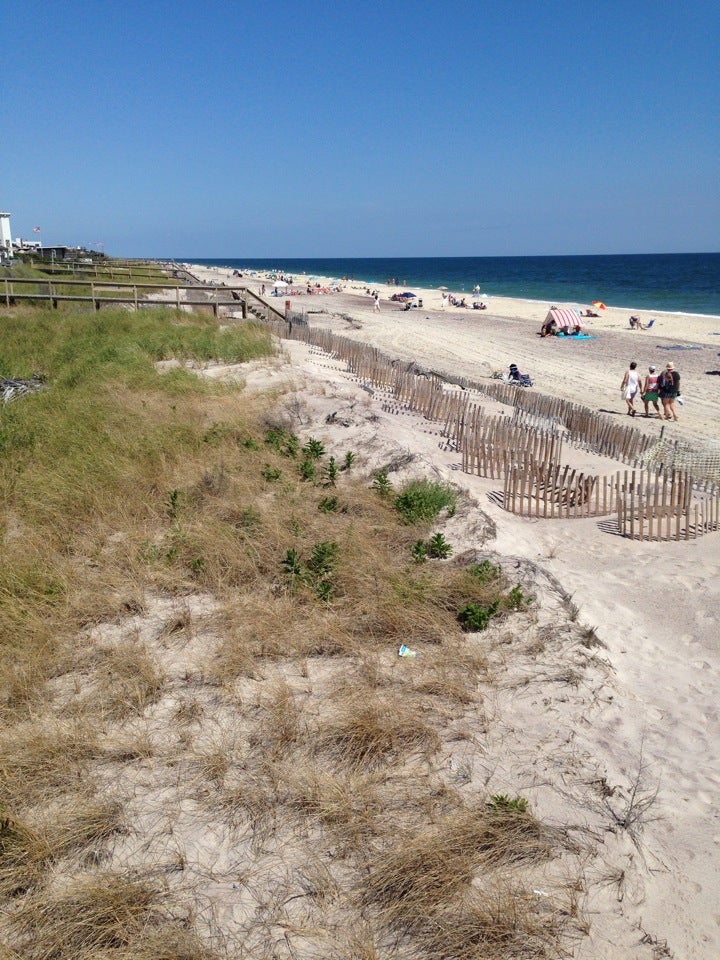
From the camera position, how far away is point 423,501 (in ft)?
23.3

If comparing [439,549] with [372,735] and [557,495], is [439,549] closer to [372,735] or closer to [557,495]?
[372,735]

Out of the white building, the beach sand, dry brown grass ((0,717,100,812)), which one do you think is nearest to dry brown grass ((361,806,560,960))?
Answer: the beach sand

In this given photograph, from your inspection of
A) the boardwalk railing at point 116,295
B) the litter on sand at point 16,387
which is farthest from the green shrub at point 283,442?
the boardwalk railing at point 116,295

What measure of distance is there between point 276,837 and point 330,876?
338mm

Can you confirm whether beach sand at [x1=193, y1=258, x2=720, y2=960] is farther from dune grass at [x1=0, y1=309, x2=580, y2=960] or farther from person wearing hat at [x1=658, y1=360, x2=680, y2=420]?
person wearing hat at [x1=658, y1=360, x2=680, y2=420]

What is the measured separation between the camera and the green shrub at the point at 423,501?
6871mm

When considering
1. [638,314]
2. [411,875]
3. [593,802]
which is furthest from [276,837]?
[638,314]

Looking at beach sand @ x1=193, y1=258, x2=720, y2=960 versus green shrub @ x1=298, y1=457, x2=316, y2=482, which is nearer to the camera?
beach sand @ x1=193, y1=258, x2=720, y2=960

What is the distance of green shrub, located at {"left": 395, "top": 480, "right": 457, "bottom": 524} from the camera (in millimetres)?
6871

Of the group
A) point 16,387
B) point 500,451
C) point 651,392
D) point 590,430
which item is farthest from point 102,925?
point 651,392

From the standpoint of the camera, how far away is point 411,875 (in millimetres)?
2869

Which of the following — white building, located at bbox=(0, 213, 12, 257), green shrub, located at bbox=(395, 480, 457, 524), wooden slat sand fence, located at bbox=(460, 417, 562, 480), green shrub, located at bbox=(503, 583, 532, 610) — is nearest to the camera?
green shrub, located at bbox=(503, 583, 532, 610)

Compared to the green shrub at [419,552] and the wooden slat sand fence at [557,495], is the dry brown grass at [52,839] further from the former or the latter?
the wooden slat sand fence at [557,495]

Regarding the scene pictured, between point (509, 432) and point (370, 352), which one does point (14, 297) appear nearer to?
point (370, 352)
